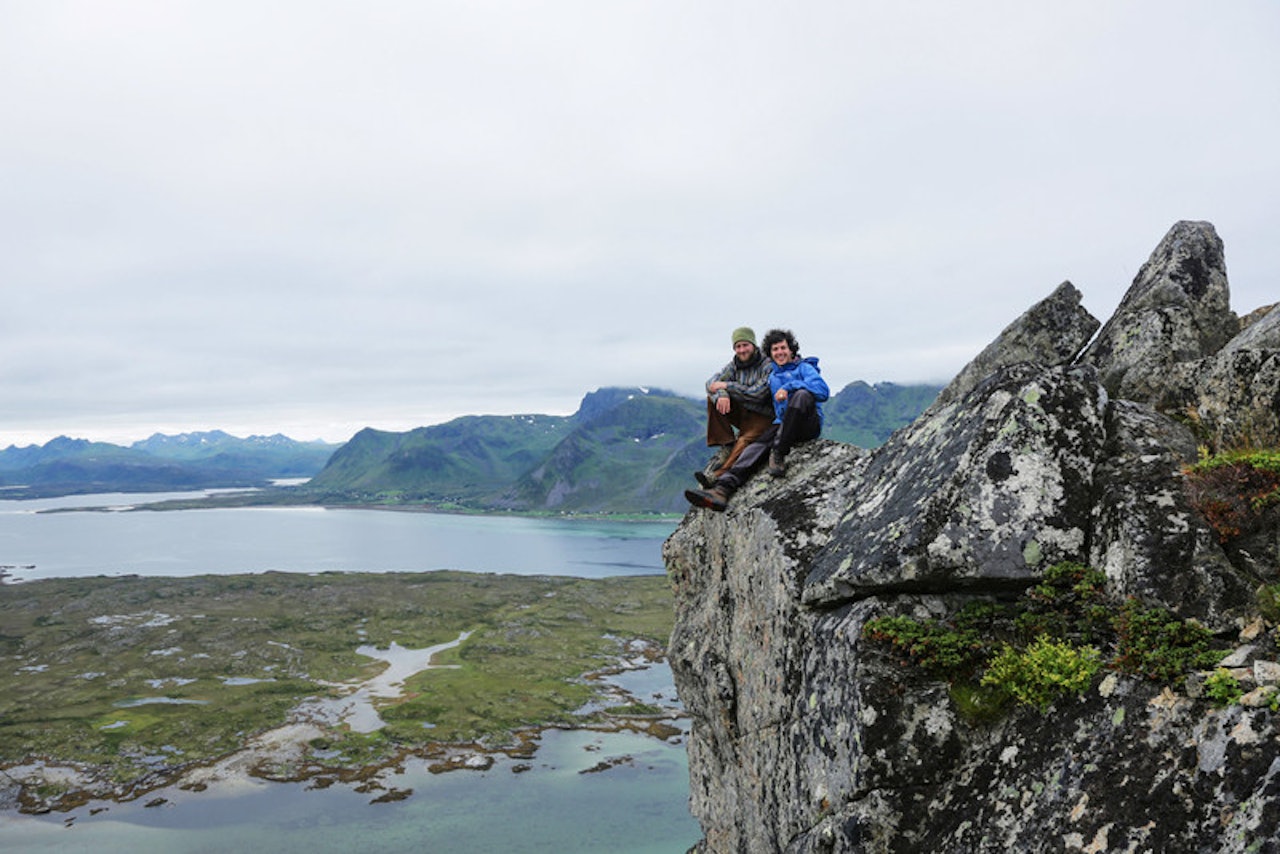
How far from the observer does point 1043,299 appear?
20719mm

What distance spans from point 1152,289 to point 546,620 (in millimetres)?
150394

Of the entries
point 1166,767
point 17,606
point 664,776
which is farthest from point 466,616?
point 1166,767

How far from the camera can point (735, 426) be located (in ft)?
65.8

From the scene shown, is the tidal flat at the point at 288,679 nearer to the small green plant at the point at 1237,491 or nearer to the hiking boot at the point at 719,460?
the hiking boot at the point at 719,460

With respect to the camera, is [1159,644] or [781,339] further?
[781,339]

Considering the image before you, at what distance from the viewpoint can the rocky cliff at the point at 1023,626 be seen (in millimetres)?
7324

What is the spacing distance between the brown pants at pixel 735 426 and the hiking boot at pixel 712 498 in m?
0.44

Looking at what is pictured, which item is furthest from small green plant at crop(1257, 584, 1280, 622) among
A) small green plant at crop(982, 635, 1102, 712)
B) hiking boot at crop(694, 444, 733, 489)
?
hiking boot at crop(694, 444, 733, 489)

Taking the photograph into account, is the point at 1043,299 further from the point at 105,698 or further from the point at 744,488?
the point at 105,698

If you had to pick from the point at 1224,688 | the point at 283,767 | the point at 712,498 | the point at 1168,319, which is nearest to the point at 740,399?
the point at 712,498

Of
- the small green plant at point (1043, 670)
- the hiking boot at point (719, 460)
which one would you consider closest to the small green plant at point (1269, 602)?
the small green plant at point (1043, 670)

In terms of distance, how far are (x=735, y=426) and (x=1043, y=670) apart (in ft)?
38.8

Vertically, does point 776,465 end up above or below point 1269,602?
above

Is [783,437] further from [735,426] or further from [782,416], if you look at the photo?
[735,426]
